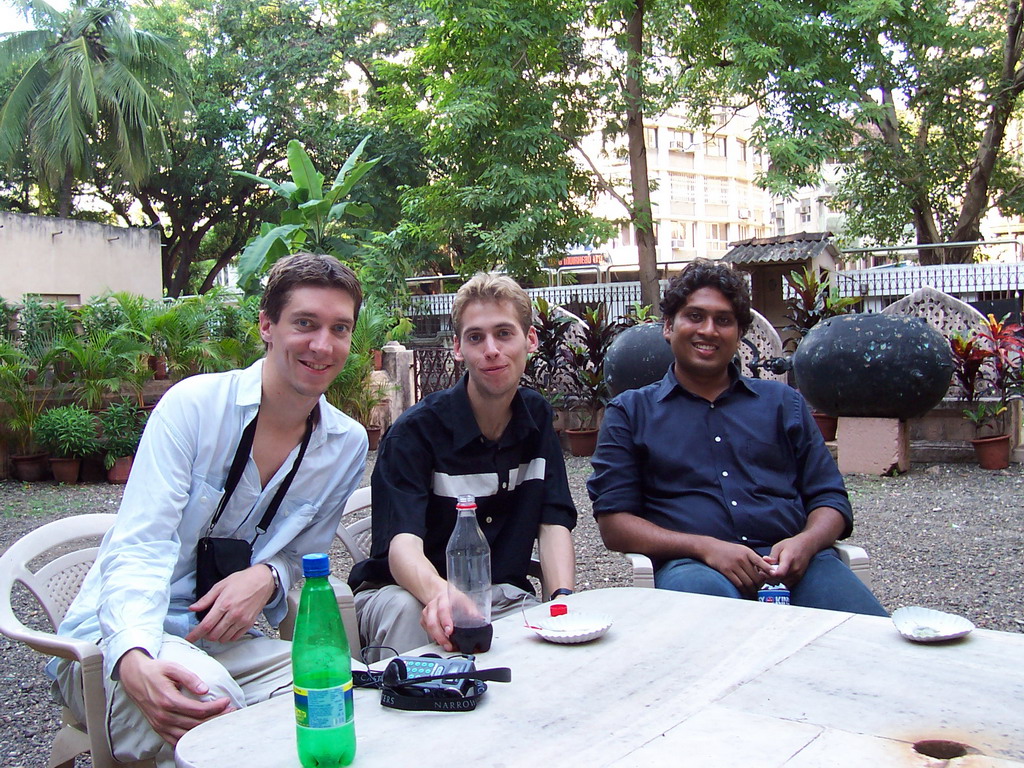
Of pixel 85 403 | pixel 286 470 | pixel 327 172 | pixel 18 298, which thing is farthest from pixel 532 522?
pixel 327 172

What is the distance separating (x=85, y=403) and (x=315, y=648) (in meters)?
9.67

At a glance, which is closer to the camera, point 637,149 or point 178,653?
point 178,653

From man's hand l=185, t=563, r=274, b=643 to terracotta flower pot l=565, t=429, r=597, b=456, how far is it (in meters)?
8.12

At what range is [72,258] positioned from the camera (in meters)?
24.2

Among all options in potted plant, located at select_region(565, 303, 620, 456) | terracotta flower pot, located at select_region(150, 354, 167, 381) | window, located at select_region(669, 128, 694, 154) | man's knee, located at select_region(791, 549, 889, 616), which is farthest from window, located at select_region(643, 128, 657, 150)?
man's knee, located at select_region(791, 549, 889, 616)

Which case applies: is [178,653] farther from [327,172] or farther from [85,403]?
[327,172]

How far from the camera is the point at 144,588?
7.57ft

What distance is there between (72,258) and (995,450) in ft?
74.6

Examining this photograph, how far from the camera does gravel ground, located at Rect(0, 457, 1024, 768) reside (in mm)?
4059

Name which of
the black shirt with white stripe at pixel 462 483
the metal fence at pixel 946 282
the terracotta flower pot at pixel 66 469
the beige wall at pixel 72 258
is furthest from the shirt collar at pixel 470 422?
the beige wall at pixel 72 258

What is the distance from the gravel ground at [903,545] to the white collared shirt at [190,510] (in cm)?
129

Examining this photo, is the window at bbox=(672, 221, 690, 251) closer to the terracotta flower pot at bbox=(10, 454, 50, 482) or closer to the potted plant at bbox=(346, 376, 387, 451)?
the potted plant at bbox=(346, 376, 387, 451)

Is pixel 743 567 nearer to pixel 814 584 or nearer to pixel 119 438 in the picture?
pixel 814 584

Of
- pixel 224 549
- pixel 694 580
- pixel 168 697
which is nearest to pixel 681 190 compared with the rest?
pixel 694 580
